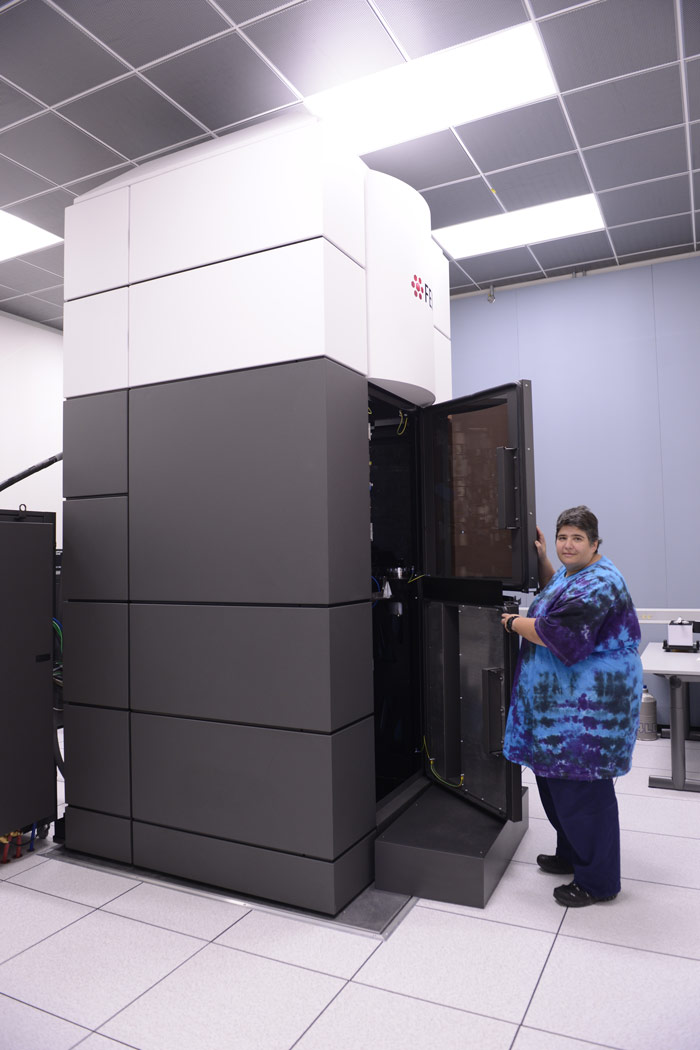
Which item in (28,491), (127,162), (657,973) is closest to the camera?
(657,973)

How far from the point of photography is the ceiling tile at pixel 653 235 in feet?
14.7

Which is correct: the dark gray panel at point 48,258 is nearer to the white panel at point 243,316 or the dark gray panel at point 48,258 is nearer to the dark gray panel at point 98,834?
the white panel at point 243,316

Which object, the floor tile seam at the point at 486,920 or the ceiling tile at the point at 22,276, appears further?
the ceiling tile at the point at 22,276

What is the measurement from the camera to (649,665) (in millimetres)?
3816

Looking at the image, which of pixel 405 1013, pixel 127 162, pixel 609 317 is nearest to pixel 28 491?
pixel 127 162

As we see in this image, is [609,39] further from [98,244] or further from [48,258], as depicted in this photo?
[48,258]

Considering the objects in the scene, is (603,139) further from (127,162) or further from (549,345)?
(127,162)

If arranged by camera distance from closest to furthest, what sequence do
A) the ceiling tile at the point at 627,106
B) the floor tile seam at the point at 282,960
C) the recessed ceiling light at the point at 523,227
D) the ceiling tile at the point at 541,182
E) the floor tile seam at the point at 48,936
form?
1. the floor tile seam at the point at 282,960
2. the floor tile seam at the point at 48,936
3. the ceiling tile at the point at 627,106
4. the ceiling tile at the point at 541,182
5. the recessed ceiling light at the point at 523,227

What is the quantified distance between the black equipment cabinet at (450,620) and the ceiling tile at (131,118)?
5.41 feet

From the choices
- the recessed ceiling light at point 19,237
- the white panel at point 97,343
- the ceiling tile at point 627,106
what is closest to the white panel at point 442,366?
the ceiling tile at point 627,106

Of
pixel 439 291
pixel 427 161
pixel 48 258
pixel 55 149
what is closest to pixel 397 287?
pixel 439 291

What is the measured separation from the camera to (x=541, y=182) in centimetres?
400

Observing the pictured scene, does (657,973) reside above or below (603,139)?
below

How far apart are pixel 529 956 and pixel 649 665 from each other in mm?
2049
